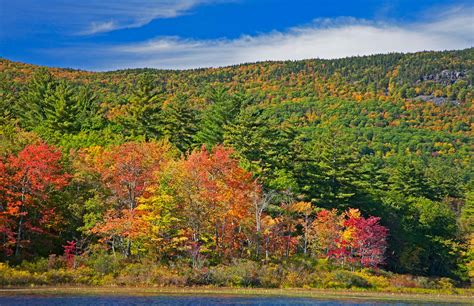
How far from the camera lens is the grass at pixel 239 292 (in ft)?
173

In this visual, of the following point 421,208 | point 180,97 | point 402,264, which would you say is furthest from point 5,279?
point 421,208

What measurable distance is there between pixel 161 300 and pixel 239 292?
11.2 m

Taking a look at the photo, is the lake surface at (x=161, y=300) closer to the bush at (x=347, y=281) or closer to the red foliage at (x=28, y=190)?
the bush at (x=347, y=281)

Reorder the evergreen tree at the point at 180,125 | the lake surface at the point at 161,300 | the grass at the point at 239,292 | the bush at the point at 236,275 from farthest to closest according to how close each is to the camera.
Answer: the evergreen tree at the point at 180,125 < the bush at the point at 236,275 < the grass at the point at 239,292 < the lake surface at the point at 161,300

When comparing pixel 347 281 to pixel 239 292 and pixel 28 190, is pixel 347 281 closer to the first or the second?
pixel 239 292

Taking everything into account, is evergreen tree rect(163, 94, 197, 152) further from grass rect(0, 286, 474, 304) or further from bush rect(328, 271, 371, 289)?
grass rect(0, 286, 474, 304)

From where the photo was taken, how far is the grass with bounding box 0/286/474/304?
5288 cm

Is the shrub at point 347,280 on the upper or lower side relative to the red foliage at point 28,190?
lower

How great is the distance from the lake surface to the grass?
2.82 meters

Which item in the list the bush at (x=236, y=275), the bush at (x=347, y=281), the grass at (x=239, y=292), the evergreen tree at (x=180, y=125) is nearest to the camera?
the grass at (x=239, y=292)

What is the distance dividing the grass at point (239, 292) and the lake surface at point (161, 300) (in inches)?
111

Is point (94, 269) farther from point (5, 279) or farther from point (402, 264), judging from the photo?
point (402, 264)

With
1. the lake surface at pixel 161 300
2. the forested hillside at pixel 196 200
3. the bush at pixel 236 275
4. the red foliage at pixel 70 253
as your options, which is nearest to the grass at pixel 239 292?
the bush at pixel 236 275

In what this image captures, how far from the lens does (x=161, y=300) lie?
161 feet
